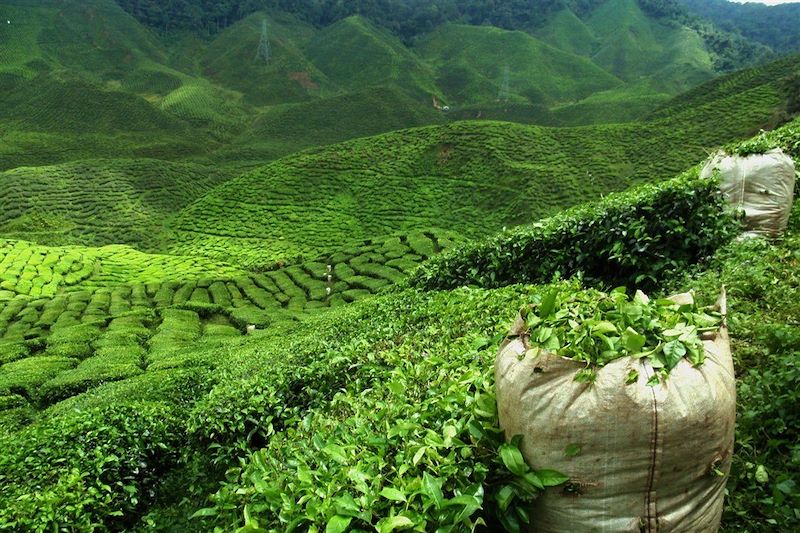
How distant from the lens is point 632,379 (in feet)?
6.98

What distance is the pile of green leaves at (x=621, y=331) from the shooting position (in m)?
2.21

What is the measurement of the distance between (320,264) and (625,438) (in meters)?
24.2

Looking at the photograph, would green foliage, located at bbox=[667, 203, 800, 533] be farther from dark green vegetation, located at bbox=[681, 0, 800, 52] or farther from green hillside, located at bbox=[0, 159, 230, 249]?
dark green vegetation, located at bbox=[681, 0, 800, 52]

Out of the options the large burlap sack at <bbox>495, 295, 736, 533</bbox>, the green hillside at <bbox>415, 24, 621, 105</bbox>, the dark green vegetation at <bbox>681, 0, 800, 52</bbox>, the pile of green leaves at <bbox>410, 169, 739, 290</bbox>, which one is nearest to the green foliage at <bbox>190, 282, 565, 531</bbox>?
the large burlap sack at <bbox>495, 295, 736, 533</bbox>

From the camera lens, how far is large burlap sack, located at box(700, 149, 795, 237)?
6098 mm

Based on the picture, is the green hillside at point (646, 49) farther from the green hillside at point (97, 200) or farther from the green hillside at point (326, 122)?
the green hillside at point (97, 200)

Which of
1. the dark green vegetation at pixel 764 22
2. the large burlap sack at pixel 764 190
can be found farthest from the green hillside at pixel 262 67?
the dark green vegetation at pixel 764 22

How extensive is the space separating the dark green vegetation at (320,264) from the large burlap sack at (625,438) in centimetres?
12

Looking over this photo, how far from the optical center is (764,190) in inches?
242

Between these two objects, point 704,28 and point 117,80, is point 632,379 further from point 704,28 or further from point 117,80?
point 704,28

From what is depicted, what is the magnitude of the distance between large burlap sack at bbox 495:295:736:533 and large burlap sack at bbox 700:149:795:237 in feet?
16.1

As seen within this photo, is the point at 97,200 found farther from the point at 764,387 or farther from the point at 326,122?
the point at 764,387

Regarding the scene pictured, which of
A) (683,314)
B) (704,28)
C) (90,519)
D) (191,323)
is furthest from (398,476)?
(704,28)

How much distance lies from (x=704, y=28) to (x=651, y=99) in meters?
68.4
